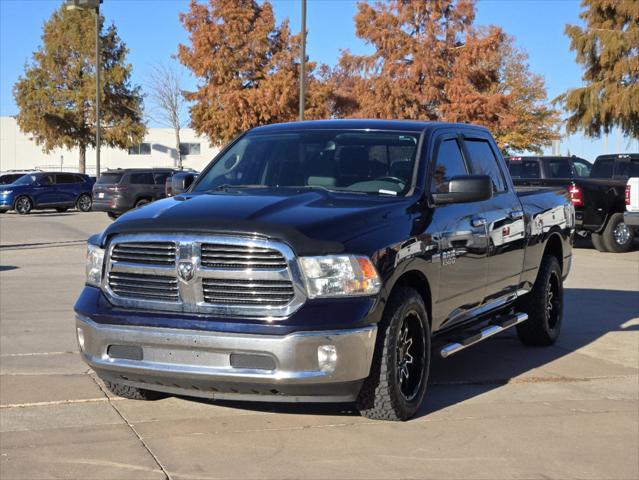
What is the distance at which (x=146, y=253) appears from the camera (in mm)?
5410

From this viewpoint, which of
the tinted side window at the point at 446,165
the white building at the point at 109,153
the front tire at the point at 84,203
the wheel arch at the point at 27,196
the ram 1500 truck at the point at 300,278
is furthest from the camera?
the white building at the point at 109,153

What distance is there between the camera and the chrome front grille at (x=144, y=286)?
5309mm

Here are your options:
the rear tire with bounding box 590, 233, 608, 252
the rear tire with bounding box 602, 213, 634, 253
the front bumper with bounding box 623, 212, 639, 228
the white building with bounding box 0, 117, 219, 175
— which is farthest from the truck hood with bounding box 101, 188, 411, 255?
the white building with bounding box 0, 117, 219, 175

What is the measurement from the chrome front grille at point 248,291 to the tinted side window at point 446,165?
170 cm

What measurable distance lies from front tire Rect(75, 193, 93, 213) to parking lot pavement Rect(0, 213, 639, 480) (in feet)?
99.6

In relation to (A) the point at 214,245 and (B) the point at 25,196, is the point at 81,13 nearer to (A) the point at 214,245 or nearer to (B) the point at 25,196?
(B) the point at 25,196

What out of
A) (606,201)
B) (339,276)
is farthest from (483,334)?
(606,201)

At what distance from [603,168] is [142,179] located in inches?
664

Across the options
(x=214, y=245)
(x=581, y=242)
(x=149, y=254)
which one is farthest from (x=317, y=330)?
(x=581, y=242)

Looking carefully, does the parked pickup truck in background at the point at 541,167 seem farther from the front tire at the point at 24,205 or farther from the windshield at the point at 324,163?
the front tire at the point at 24,205

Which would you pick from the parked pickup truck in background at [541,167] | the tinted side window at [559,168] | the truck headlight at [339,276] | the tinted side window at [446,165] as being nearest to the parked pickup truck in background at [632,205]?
the parked pickup truck in background at [541,167]

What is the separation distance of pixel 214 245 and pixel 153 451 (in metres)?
1.18

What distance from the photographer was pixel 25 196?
119ft

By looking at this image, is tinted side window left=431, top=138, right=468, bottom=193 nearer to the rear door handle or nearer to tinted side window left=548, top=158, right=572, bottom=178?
the rear door handle
